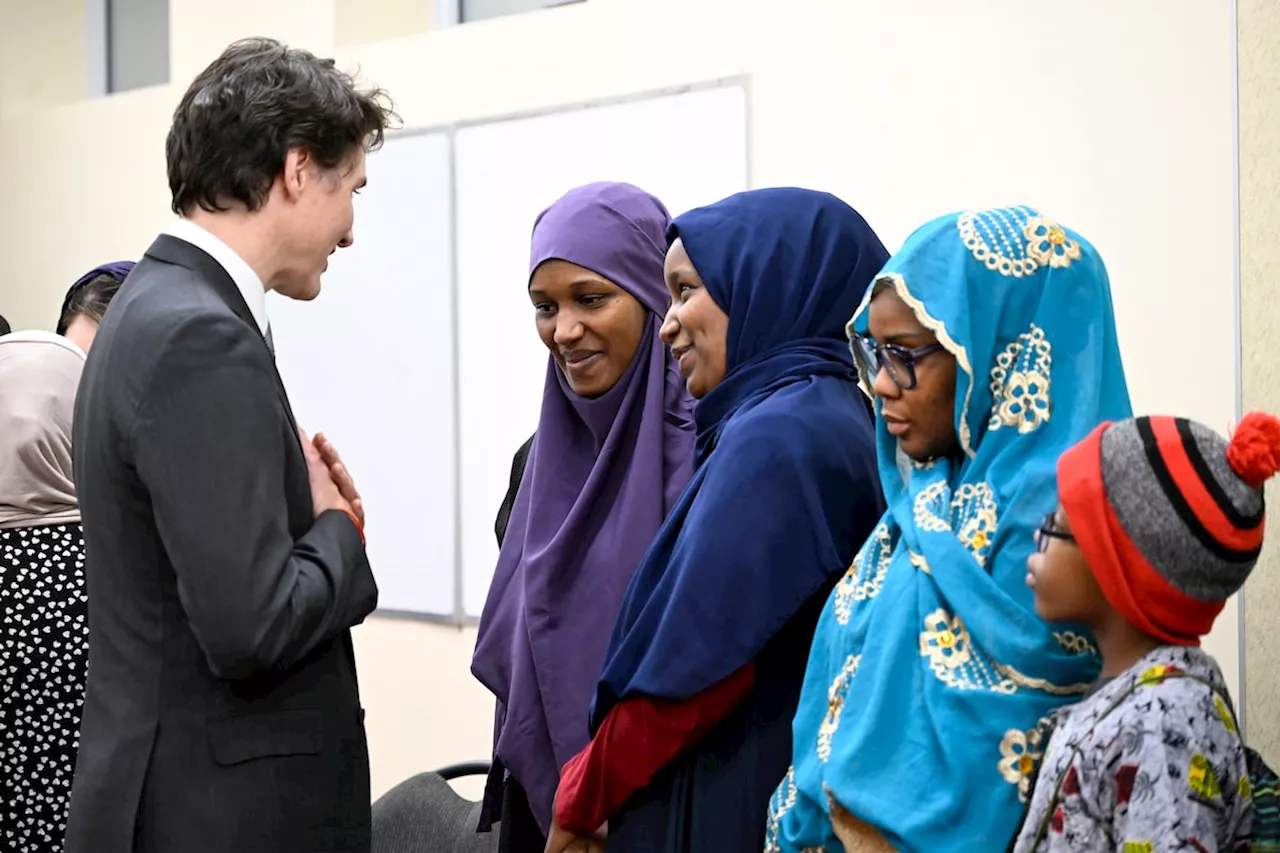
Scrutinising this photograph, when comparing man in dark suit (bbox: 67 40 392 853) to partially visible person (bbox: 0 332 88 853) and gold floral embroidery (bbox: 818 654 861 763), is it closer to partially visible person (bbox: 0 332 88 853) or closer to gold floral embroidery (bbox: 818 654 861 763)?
gold floral embroidery (bbox: 818 654 861 763)

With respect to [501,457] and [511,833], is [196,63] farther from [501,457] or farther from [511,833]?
[511,833]

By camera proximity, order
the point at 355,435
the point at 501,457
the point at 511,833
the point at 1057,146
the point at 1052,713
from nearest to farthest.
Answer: the point at 1052,713 → the point at 511,833 → the point at 1057,146 → the point at 501,457 → the point at 355,435

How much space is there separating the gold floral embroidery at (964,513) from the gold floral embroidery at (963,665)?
0.26 ft

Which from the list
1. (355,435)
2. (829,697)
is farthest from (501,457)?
(829,697)

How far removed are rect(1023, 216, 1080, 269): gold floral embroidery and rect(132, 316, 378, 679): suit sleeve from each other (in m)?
0.89

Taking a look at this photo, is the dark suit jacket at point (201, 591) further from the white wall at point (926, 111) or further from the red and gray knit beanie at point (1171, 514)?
the white wall at point (926, 111)

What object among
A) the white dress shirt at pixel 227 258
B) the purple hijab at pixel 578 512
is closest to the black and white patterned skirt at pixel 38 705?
the purple hijab at pixel 578 512

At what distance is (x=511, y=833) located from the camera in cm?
218

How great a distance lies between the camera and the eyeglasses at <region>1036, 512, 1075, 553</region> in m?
1.35

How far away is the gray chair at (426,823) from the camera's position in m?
2.57

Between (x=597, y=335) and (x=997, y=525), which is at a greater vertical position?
(x=597, y=335)

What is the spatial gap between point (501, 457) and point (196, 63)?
73.4 inches

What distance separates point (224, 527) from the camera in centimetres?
151

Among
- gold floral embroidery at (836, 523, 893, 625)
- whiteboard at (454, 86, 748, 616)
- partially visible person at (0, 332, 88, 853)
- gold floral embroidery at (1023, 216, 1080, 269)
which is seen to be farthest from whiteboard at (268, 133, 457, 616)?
gold floral embroidery at (1023, 216, 1080, 269)
